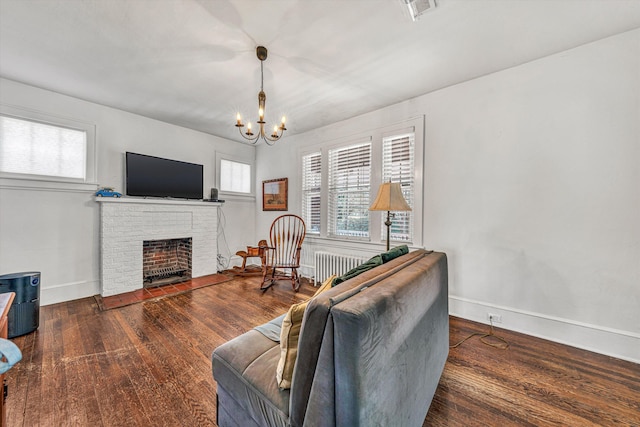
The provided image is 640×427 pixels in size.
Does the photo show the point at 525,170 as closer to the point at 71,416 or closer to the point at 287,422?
the point at 287,422

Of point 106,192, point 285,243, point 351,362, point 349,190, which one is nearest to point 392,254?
point 351,362

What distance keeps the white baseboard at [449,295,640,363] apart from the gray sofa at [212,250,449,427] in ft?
4.95

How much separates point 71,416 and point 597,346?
3883mm

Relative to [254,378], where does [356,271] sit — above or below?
above

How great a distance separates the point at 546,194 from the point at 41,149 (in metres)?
5.64

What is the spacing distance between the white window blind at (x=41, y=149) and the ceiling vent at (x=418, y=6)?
4135mm

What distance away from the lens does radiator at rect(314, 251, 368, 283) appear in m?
3.40

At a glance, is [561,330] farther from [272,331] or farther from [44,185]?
[44,185]

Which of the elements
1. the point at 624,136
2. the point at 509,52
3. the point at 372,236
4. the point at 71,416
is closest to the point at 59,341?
the point at 71,416

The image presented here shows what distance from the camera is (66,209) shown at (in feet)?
10.4

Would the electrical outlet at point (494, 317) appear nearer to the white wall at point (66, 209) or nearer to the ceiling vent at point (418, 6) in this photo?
the ceiling vent at point (418, 6)

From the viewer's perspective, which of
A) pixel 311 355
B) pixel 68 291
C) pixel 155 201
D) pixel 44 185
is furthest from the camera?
pixel 155 201

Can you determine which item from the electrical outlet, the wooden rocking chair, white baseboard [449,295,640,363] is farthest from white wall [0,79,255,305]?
the electrical outlet

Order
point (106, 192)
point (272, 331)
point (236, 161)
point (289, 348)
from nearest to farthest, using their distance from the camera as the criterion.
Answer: point (289, 348) → point (272, 331) → point (106, 192) → point (236, 161)
